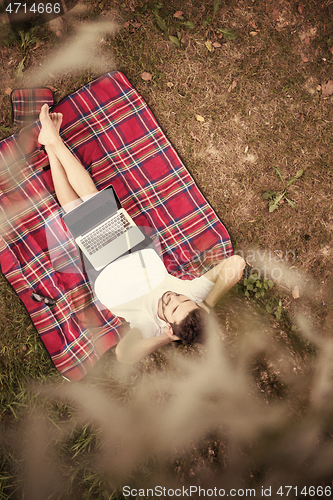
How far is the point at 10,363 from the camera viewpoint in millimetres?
3287

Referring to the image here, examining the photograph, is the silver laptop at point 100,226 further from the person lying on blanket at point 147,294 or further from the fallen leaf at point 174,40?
the fallen leaf at point 174,40

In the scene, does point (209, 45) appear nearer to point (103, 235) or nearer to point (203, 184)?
point (203, 184)

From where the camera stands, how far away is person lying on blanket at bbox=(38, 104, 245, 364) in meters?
2.94

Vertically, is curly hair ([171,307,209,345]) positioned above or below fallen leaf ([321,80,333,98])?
below

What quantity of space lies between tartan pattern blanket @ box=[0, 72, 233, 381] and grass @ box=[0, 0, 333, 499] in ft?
0.78

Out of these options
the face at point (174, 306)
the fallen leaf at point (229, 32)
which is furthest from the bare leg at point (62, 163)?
the fallen leaf at point (229, 32)

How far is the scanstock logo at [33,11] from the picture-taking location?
330 cm

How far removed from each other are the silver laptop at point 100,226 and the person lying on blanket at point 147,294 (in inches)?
6.0

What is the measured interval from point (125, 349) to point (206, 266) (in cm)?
129

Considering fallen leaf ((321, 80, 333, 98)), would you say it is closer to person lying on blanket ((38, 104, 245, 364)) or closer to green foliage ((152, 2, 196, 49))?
green foliage ((152, 2, 196, 49))

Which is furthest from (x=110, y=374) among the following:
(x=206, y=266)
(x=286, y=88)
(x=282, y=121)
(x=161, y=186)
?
(x=286, y=88)

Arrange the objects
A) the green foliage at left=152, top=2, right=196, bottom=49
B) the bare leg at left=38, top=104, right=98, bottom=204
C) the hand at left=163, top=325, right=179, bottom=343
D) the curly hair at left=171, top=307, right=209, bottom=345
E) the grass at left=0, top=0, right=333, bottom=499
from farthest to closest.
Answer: the green foliage at left=152, top=2, right=196, bottom=49
the bare leg at left=38, top=104, right=98, bottom=204
the grass at left=0, top=0, right=333, bottom=499
the hand at left=163, top=325, right=179, bottom=343
the curly hair at left=171, top=307, right=209, bottom=345

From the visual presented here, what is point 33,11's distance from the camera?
11.0ft

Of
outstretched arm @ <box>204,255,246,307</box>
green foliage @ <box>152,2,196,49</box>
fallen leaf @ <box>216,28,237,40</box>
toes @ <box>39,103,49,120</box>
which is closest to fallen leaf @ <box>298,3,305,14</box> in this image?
fallen leaf @ <box>216,28,237,40</box>
